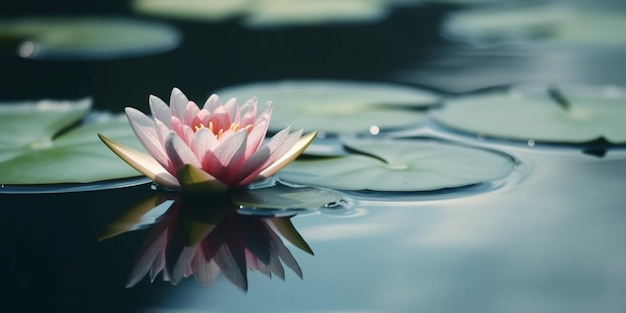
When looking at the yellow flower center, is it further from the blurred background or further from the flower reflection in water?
the blurred background

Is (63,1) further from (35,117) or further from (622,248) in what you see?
(622,248)

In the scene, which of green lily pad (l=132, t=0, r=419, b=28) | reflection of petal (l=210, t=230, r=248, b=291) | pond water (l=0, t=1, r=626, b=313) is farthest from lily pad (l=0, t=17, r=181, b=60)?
reflection of petal (l=210, t=230, r=248, b=291)

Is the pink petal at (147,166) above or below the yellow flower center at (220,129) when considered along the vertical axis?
below

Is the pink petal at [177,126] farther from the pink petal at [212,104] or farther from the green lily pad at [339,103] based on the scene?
the green lily pad at [339,103]

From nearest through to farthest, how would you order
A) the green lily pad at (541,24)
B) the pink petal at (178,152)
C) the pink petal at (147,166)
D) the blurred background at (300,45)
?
the pink petal at (178,152) → the pink petal at (147,166) → the blurred background at (300,45) → the green lily pad at (541,24)

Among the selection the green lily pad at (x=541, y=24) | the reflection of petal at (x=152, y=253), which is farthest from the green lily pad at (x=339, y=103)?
the green lily pad at (x=541, y=24)

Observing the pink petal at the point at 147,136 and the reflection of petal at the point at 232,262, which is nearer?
the reflection of petal at the point at 232,262

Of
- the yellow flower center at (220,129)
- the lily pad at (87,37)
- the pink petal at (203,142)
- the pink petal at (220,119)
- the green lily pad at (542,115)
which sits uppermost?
the lily pad at (87,37)

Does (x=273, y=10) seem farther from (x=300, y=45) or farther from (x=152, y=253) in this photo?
(x=152, y=253)

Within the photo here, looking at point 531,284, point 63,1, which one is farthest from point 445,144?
point 63,1
